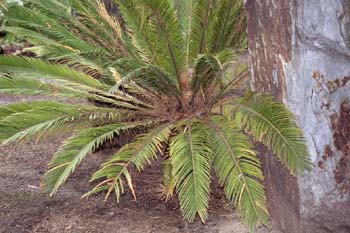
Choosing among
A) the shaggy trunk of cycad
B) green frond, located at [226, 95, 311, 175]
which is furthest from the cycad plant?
the shaggy trunk of cycad

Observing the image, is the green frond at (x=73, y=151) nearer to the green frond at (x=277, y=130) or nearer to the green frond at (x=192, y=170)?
the green frond at (x=192, y=170)

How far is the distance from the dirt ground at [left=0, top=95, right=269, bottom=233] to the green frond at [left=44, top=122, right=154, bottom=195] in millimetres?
354

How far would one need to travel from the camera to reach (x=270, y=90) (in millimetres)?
3395

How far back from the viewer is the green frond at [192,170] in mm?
3352

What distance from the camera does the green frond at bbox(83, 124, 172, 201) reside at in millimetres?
3400

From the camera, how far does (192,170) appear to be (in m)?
3.48

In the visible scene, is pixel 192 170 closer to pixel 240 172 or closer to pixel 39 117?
pixel 240 172

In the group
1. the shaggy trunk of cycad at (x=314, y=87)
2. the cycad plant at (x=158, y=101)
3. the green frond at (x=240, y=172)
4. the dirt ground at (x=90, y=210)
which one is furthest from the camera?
the dirt ground at (x=90, y=210)

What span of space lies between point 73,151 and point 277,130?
1.23 metres

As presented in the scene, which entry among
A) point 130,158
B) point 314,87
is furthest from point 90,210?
point 314,87

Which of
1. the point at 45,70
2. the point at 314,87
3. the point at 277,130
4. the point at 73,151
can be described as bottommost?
the point at 73,151

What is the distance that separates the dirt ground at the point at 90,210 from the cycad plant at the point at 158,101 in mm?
203

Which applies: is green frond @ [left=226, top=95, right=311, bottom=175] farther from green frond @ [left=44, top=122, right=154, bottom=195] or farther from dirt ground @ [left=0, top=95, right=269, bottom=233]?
green frond @ [left=44, top=122, right=154, bottom=195]

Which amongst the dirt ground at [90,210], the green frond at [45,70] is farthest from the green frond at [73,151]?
the green frond at [45,70]
